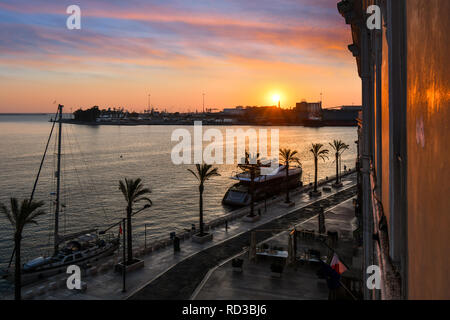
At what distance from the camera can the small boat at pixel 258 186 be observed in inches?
2064

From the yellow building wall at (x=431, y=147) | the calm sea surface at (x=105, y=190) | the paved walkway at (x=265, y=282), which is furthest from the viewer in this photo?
the calm sea surface at (x=105, y=190)

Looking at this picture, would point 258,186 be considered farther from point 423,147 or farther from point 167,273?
point 423,147

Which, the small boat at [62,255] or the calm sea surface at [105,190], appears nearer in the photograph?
the small boat at [62,255]

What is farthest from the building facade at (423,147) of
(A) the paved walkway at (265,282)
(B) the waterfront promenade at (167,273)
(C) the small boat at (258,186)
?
(C) the small boat at (258,186)

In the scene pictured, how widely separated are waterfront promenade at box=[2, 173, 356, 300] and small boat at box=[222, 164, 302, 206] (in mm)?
16153

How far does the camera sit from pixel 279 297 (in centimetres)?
1795

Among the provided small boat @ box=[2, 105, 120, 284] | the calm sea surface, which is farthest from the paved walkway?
the calm sea surface

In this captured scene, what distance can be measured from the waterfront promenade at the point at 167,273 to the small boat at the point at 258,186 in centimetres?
1615

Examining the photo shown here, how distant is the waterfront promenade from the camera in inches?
786

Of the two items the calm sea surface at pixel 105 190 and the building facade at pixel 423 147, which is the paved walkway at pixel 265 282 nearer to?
the building facade at pixel 423 147

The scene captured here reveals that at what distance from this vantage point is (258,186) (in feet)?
183

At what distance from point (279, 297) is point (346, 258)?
24.7ft

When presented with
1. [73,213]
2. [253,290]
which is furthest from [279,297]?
[73,213]
